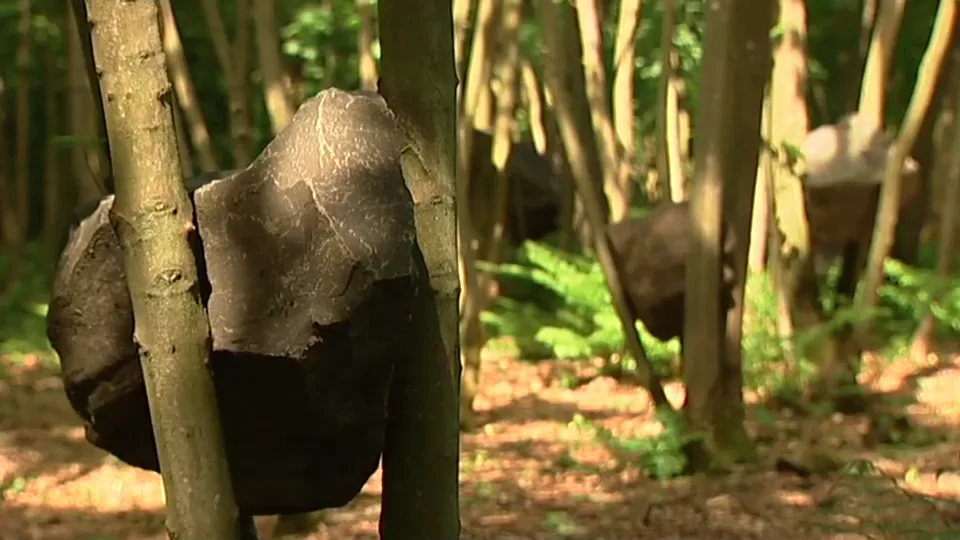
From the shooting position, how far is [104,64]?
2072mm

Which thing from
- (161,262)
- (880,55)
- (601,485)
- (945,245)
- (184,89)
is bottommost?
(601,485)

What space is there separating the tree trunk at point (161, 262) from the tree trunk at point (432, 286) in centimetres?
43

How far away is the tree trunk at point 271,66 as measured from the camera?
5113 millimetres

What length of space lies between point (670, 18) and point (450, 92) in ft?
19.7

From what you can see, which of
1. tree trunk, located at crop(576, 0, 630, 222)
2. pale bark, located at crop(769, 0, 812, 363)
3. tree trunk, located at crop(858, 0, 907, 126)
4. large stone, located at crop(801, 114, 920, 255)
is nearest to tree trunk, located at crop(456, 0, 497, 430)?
tree trunk, located at crop(576, 0, 630, 222)

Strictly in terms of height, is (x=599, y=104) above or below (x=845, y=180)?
above

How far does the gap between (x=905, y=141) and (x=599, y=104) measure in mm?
2519

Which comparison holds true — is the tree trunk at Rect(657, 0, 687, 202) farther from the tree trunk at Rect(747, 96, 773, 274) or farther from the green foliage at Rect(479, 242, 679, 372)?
the green foliage at Rect(479, 242, 679, 372)

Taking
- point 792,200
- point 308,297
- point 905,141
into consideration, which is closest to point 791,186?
point 792,200

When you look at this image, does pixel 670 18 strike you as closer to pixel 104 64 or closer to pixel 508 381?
pixel 508 381

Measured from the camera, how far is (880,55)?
8.00 m

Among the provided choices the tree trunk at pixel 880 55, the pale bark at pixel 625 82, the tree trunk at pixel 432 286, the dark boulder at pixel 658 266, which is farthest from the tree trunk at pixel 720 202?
the pale bark at pixel 625 82

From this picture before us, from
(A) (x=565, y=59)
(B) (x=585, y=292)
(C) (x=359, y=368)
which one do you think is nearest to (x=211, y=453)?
(C) (x=359, y=368)

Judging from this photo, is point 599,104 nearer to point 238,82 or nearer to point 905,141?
point 905,141
